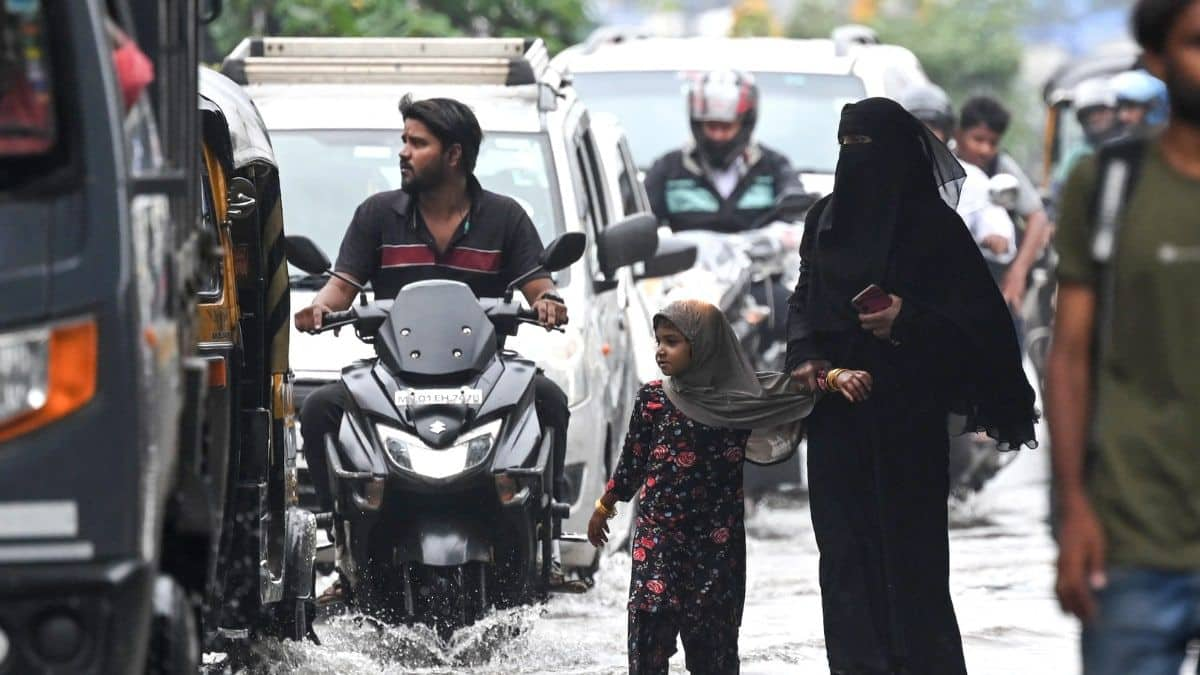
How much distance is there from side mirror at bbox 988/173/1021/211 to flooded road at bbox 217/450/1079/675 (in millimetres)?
1600

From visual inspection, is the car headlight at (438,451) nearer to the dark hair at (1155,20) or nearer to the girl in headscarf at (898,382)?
the girl in headscarf at (898,382)

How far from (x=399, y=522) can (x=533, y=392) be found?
61 cm

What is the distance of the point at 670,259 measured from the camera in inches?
468

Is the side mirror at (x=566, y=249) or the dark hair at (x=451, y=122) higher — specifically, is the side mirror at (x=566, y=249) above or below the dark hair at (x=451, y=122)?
below

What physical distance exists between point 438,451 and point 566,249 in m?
0.86

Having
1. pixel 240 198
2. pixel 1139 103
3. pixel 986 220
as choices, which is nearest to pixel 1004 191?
pixel 986 220

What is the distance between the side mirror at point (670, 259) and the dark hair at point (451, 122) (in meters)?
2.75

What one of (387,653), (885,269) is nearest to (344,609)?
(387,653)

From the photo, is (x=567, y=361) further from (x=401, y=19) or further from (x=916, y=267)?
(x=401, y=19)

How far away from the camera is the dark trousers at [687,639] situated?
7.69 meters

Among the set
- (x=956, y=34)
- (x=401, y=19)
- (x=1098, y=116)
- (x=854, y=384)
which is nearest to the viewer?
(x=854, y=384)

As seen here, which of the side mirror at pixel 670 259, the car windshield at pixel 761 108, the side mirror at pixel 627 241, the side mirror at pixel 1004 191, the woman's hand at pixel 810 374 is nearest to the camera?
the woman's hand at pixel 810 374

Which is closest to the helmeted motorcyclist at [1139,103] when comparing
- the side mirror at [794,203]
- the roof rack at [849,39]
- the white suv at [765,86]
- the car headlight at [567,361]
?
the roof rack at [849,39]

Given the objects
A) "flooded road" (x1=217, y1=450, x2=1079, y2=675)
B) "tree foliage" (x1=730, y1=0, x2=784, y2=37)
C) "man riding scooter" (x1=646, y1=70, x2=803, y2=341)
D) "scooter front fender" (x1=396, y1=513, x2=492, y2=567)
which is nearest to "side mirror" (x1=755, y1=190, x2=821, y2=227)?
"man riding scooter" (x1=646, y1=70, x2=803, y2=341)
